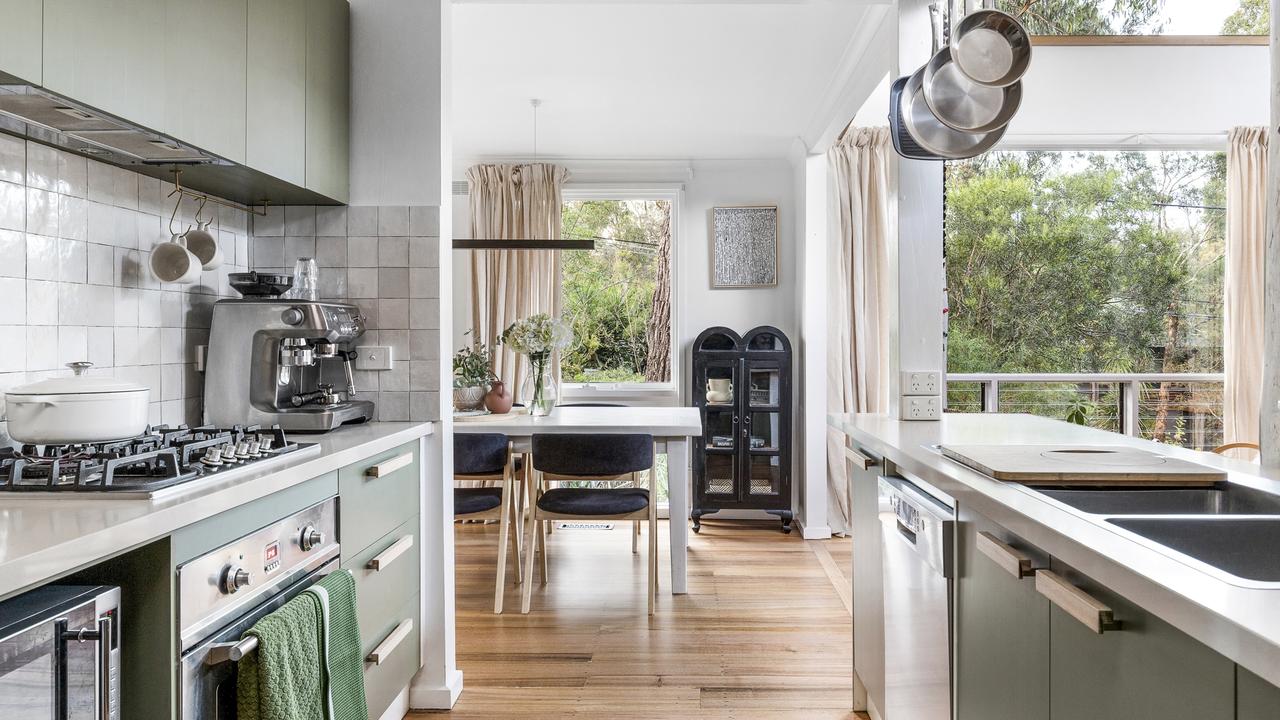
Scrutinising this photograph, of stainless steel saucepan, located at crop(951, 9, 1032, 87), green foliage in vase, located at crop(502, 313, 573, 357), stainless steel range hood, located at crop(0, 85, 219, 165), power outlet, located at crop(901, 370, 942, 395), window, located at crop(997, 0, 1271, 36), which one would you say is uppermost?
window, located at crop(997, 0, 1271, 36)

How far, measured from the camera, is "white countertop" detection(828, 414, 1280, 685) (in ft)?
2.28

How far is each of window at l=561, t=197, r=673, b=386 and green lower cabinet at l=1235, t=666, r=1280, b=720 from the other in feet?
→ 14.3

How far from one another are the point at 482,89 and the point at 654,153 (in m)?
1.43

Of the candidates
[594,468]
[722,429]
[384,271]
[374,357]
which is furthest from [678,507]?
[384,271]

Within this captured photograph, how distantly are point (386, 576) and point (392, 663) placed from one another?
0.80ft

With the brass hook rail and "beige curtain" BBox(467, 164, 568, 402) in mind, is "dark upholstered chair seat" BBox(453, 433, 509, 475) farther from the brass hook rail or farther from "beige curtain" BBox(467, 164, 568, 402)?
"beige curtain" BBox(467, 164, 568, 402)

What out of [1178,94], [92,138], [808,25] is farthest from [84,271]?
[1178,94]

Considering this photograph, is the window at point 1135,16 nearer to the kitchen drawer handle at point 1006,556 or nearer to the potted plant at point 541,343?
the potted plant at point 541,343

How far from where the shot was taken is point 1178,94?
4.35 meters

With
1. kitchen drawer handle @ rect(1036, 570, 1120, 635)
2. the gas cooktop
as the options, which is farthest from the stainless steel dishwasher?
the gas cooktop

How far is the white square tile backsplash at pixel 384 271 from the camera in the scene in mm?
2443

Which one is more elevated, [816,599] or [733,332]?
[733,332]

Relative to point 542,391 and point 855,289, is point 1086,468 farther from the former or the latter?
point 855,289

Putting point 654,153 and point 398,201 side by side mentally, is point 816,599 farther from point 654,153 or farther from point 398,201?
point 654,153
